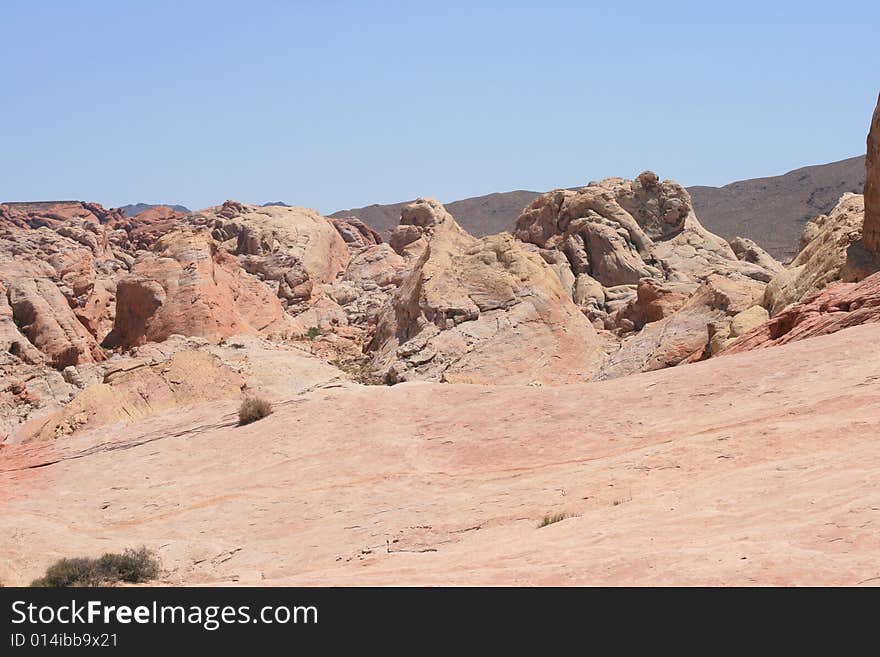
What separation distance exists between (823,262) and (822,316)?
477cm

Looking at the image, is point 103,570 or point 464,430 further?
point 464,430

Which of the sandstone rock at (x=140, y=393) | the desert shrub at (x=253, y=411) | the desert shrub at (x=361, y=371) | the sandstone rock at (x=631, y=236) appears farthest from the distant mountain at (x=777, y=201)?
the desert shrub at (x=253, y=411)

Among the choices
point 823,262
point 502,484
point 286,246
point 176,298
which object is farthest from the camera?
point 286,246

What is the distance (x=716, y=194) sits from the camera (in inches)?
6102

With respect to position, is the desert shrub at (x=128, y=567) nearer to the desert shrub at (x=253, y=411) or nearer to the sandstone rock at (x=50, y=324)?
the desert shrub at (x=253, y=411)

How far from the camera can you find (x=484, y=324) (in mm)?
25656

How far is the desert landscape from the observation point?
8852 millimetres

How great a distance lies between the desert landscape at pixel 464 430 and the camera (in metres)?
8.85

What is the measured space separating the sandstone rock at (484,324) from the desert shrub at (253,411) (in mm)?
6785

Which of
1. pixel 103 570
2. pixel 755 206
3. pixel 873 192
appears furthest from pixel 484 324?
pixel 755 206

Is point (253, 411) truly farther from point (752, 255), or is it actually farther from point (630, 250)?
point (752, 255)

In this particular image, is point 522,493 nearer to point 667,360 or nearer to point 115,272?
point 667,360

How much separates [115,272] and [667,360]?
34499 millimetres

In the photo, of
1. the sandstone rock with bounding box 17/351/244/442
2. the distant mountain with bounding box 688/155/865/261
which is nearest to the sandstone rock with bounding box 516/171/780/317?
the sandstone rock with bounding box 17/351/244/442
